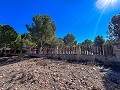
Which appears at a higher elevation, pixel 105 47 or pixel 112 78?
pixel 105 47

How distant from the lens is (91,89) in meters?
6.82

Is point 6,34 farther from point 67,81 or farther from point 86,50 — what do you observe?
point 67,81

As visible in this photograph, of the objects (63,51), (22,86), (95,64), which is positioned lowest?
(22,86)

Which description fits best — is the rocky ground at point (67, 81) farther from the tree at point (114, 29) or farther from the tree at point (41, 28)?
the tree at point (114, 29)

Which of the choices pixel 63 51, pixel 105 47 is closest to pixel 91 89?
pixel 105 47

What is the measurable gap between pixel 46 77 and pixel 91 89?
109 inches

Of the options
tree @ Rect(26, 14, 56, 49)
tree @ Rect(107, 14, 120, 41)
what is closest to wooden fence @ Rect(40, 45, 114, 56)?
tree @ Rect(26, 14, 56, 49)

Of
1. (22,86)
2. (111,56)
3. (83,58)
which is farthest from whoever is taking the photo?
(83,58)

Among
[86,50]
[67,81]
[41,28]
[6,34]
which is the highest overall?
[41,28]

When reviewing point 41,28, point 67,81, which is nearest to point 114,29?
point 41,28

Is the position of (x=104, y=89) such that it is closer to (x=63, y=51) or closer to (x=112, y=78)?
(x=112, y=78)

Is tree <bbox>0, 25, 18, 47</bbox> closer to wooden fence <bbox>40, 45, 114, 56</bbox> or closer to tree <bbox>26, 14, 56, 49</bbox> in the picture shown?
tree <bbox>26, 14, 56, 49</bbox>

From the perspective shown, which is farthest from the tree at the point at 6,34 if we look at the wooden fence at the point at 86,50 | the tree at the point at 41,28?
the wooden fence at the point at 86,50

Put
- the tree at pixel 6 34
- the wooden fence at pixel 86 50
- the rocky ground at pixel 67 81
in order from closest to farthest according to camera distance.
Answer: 1. the rocky ground at pixel 67 81
2. the wooden fence at pixel 86 50
3. the tree at pixel 6 34
